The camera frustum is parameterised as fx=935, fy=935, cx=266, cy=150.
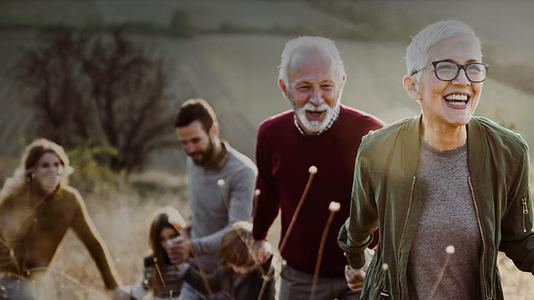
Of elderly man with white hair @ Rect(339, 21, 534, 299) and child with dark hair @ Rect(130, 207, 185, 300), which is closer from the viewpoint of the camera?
elderly man with white hair @ Rect(339, 21, 534, 299)

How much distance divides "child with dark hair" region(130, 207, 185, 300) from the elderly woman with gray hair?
240 mm

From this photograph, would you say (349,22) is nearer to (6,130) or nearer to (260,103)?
(260,103)

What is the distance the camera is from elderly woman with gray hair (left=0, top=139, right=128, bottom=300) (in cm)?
609

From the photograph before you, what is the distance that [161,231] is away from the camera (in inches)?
253

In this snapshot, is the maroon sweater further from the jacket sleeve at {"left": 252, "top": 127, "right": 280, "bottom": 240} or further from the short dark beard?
the short dark beard

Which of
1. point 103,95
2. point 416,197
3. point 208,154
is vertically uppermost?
point 103,95

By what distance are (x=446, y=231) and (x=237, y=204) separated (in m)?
2.72

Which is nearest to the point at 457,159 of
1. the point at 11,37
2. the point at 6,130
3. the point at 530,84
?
the point at 530,84

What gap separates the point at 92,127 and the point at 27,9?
263 centimetres

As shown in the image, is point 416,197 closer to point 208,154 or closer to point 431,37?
point 431,37

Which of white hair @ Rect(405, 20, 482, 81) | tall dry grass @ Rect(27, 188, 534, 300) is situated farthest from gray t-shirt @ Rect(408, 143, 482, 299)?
tall dry grass @ Rect(27, 188, 534, 300)

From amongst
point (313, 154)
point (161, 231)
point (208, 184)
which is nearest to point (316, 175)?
point (313, 154)

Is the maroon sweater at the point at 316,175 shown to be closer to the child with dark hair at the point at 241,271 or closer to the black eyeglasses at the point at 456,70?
the child with dark hair at the point at 241,271

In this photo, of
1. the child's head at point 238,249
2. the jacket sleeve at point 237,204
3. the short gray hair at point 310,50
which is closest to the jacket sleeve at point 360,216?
the short gray hair at point 310,50
